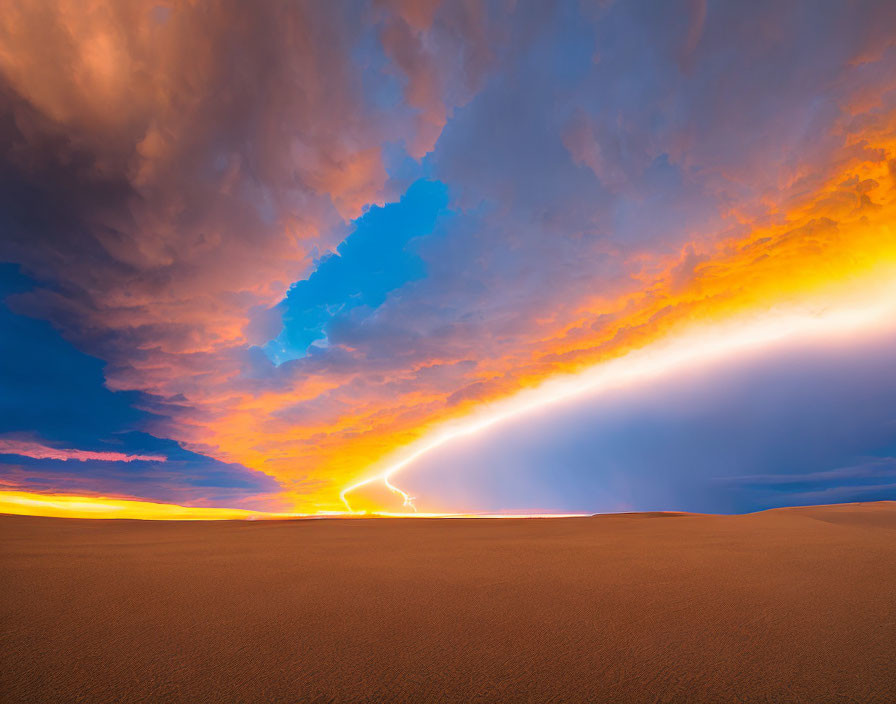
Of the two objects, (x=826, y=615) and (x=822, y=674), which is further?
(x=826, y=615)

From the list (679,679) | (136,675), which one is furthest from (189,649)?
(679,679)

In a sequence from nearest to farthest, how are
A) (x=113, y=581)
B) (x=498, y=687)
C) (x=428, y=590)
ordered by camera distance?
(x=498, y=687) < (x=428, y=590) < (x=113, y=581)

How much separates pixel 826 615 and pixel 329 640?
344 cm

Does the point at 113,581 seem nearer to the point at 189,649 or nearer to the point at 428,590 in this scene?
the point at 189,649

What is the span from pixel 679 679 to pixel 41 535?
10.6 metres

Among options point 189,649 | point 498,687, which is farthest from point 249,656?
point 498,687

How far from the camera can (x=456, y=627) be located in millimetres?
2930

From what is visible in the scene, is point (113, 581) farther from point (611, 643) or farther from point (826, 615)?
point (826, 615)

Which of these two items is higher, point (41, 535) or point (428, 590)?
point (41, 535)

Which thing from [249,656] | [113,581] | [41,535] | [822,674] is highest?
[41,535]

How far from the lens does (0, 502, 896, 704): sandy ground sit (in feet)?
6.96

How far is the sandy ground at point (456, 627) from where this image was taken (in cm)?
212

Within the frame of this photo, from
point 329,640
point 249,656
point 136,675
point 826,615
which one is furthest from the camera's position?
point 826,615

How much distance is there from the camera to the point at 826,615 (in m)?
3.07
